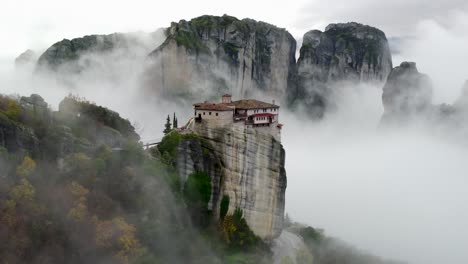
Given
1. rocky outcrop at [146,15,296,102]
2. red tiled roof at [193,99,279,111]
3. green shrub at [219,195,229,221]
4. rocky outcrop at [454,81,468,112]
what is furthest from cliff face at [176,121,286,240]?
rocky outcrop at [454,81,468,112]

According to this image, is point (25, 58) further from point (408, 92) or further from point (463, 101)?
point (463, 101)

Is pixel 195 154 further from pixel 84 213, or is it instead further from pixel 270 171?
pixel 84 213

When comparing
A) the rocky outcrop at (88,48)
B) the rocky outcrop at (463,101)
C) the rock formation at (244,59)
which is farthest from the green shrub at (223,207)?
Answer: the rocky outcrop at (463,101)

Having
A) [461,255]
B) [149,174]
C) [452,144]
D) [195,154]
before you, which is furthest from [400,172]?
[149,174]

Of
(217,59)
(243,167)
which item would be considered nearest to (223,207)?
(243,167)

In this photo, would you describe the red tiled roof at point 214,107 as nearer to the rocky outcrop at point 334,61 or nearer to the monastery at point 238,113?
the monastery at point 238,113

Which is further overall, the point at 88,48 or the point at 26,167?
the point at 88,48
